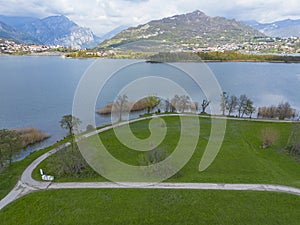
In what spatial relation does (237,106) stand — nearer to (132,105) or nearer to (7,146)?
(132,105)

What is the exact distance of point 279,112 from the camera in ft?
145

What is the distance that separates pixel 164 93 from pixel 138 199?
143 ft

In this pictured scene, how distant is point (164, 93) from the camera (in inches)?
2261

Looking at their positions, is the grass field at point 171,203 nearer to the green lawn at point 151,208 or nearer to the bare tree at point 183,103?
the green lawn at point 151,208

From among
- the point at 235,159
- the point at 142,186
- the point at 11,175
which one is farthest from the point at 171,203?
the point at 11,175

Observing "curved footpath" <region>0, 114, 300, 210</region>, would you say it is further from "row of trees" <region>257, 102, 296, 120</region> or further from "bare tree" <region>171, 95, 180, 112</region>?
"row of trees" <region>257, 102, 296, 120</region>

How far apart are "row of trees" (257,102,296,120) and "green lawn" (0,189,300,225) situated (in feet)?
107

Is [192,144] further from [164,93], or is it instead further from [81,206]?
[164,93]

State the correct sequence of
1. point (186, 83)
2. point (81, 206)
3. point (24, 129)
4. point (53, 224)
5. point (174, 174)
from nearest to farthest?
1. point (53, 224)
2. point (81, 206)
3. point (174, 174)
4. point (24, 129)
5. point (186, 83)

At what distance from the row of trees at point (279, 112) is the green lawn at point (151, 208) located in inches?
1288

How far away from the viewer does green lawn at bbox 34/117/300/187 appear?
18.8 metres

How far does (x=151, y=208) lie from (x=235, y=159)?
12.3 m

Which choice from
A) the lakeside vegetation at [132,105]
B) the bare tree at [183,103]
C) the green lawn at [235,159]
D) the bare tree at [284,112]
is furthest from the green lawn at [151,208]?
the bare tree at [284,112]

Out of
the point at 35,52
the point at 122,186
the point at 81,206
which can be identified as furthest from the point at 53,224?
the point at 35,52
